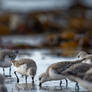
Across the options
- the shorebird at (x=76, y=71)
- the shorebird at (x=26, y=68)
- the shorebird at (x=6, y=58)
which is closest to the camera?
the shorebird at (x=76, y=71)

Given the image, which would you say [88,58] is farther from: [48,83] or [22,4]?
[22,4]

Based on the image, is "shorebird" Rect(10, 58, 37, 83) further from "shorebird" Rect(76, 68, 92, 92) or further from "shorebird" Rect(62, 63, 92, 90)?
"shorebird" Rect(76, 68, 92, 92)

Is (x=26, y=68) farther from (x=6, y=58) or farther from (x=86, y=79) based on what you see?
(x=86, y=79)

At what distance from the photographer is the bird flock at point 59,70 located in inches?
280

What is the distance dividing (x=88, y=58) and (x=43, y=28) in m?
19.1

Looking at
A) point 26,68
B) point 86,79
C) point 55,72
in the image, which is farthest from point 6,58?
point 86,79

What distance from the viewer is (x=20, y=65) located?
8477 mm

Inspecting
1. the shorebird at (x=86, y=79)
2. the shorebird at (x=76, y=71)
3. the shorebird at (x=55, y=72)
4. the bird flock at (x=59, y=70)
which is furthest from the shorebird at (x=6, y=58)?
the shorebird at (x=86, y=79)

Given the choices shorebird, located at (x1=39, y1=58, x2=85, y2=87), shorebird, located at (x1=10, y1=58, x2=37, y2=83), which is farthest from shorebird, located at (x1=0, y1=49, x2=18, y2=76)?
shorebird, located at (x1=39, y1=58, x2=85, y2=87)

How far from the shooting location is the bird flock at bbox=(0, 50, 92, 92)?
710 cm

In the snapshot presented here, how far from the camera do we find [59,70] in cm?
764

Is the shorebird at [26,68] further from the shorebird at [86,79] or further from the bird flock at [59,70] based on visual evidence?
the shorebird at [86,79]

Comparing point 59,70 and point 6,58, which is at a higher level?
point 6,58

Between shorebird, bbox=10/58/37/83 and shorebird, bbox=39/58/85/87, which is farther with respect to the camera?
shorebird, bbox=10/58/37/83
